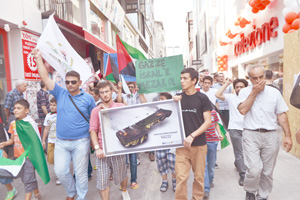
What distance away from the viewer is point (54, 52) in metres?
4.37

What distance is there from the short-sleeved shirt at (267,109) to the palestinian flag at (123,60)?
258 centimetres

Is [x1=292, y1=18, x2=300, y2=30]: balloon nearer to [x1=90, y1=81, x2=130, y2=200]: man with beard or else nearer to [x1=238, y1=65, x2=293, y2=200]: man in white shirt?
[x1=238, y1=65, x2=293, y2=200]: man in white shirt

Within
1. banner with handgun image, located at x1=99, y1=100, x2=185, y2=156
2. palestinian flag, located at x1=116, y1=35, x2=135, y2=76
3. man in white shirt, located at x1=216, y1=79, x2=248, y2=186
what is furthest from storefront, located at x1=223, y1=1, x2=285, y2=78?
banner with handgun image, located at x1=99, y1=100, x2=185, y2=156

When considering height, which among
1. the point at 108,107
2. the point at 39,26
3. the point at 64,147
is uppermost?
the point at 39,26

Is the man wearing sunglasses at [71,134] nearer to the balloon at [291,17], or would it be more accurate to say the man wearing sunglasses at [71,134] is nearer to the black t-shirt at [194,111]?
the black t-shirt at [194,111]

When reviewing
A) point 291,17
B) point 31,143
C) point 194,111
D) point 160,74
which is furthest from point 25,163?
point 291,17

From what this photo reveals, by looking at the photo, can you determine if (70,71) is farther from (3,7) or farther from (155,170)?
(3,7)

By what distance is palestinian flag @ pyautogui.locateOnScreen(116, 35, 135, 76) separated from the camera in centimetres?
553

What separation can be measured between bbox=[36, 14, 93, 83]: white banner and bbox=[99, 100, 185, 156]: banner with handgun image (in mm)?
1011

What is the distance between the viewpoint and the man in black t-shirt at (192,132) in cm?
378

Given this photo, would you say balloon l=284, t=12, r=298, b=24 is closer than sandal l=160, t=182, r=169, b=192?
No

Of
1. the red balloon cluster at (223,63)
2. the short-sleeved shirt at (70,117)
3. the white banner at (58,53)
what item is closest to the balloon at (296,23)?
the white banner at (58,53)

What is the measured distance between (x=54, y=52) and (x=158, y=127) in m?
1.96

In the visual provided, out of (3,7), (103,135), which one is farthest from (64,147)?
(3,7)
